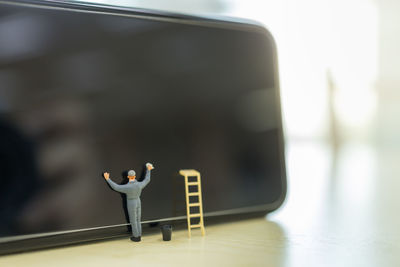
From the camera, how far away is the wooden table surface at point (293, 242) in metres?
0.65

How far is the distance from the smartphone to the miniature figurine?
0.02 meters

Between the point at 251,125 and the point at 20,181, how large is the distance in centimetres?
49

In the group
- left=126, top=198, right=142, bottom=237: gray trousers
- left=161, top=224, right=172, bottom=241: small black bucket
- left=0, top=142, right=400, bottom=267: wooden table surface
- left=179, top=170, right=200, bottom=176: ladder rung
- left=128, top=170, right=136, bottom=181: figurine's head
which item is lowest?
left=0, top=142, right=400, bottom=267: wooden table surface

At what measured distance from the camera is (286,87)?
1372 mm

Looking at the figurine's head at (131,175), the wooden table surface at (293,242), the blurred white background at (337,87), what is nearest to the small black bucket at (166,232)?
the wooden table surface at (293,242)

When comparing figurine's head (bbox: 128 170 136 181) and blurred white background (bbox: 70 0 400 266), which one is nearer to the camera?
figurine's head (bbox: 128 170 136 181)

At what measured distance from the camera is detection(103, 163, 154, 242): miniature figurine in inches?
28.8

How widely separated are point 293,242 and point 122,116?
0.41 meters

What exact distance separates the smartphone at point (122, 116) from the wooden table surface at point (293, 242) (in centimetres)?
4

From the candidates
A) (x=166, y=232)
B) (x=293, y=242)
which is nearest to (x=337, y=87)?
(x=293, y=242)

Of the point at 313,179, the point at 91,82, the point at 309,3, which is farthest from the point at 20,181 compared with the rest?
the point at 309,3

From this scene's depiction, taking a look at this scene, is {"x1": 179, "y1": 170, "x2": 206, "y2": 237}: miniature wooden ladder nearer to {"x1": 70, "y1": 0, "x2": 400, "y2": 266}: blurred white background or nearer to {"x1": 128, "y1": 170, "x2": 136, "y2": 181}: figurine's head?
{"x1": 128, "y1": 170, "x2": 136, "y2": 181}: figurine's head

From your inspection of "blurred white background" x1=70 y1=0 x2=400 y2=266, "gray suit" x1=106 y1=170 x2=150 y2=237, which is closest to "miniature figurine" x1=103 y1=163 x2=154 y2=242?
"gray suit" x1=106 y1=170 x2=150 y2=237

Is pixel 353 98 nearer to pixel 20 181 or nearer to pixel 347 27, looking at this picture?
pixel 347 27
